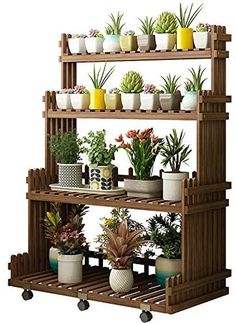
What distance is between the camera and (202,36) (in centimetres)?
730

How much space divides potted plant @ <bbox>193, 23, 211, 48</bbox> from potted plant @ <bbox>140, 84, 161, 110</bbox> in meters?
0.44

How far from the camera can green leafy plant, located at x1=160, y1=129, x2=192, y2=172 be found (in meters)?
7.46

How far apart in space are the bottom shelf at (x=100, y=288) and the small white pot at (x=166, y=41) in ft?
5.60

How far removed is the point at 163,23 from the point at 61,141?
1.20 meters

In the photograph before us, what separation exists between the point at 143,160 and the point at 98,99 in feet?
1.95

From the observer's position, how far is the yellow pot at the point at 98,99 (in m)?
7.79

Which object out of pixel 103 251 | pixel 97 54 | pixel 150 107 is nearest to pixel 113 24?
pixel 97 54

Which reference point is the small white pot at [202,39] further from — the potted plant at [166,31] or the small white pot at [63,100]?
the small white pot at [63,100]

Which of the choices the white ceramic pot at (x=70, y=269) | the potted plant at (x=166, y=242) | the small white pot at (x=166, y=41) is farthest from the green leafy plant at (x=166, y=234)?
the small white pot at (x=166, y=41)

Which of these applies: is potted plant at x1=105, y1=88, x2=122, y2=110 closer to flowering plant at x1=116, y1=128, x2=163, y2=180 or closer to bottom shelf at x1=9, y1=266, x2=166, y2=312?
flowering plant at x1=116, y1=128, x2=163, y2=180

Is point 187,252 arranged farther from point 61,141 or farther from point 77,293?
point 61,141

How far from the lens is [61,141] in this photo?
793cm

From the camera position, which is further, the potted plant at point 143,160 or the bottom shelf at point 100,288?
the potted plant at point 143,160

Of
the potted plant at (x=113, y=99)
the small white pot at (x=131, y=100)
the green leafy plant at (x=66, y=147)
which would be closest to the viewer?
the small white pot at (x=131, y=100)
